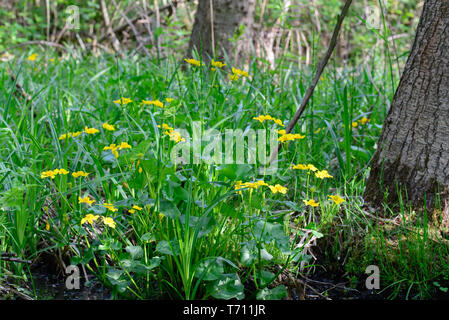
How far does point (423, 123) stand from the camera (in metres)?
1.79

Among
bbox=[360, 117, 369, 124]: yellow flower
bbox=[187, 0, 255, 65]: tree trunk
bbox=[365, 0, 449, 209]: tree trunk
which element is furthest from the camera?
bbox=[187, 0, 255, 65]: tree trunk

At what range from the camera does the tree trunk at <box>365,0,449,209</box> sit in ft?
5.71

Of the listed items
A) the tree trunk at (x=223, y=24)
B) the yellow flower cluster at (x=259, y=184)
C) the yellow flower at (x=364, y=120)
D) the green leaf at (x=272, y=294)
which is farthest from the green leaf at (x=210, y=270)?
the tree trunk at (x=223, y=24)

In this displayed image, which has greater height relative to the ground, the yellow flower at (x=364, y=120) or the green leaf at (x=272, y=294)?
the yellow flower at (x=364, y=120)

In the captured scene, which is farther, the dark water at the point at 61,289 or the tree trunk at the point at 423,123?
the tree trunk at the point at 423,123

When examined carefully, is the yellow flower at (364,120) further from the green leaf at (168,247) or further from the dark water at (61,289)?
the dark water at (61,289)

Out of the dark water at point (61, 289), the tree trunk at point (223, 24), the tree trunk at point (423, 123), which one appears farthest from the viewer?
the tree trunk at point (223, 24)

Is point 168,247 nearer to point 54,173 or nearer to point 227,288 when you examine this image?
point 227,288

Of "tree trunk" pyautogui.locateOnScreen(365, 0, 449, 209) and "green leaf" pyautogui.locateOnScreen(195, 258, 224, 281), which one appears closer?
"green leaf" pyautogui.locateOnScreen(195, 258, 224, 281)

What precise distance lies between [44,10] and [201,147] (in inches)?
281

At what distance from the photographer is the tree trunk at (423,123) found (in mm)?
1741

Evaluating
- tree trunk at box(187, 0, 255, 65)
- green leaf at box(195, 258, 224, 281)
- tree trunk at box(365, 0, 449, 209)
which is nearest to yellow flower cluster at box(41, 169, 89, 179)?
green leaf at box(195, 258, 224, 281)

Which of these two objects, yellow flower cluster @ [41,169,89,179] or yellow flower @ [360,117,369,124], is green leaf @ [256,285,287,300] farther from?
yellow flower @ [360,117,369,124]
